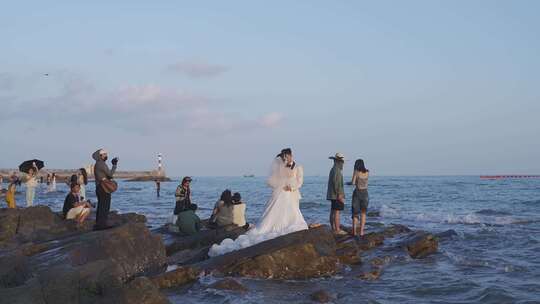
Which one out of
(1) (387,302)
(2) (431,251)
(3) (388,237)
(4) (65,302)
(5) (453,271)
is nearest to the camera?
(4) (65,302)

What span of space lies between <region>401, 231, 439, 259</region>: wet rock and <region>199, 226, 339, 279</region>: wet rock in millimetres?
3167

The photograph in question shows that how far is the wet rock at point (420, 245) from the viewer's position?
13.5 m

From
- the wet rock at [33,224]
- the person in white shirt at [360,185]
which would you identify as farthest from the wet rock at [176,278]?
the wet rock at [33,224]

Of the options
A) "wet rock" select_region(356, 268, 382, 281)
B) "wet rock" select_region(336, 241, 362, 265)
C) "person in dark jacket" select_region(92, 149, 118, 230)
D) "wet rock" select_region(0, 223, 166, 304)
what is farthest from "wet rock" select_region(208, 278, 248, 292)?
"person in dark jacket" select_region(92, 149, 118, 230)

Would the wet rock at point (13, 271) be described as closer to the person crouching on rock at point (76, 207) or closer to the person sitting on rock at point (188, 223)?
the person sitting on rock at point (188, 223)

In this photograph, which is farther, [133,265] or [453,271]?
[453,271]

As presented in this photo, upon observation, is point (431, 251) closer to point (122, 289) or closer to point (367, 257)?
point (367, 257)

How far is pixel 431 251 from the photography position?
13703 millimetres

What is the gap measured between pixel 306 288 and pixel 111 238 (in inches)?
145

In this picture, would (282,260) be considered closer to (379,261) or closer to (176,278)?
(176,278)

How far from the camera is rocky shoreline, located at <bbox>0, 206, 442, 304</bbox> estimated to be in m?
6.15

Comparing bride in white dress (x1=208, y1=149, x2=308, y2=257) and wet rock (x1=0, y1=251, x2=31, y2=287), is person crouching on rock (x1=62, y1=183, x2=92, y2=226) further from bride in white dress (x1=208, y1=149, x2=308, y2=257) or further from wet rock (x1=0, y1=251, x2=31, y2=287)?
wet rock (x1=0, y1=251, x2=31, y2=287)

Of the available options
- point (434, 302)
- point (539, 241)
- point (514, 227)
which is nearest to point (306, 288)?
point (434, 302)

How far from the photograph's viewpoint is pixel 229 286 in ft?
30.8
